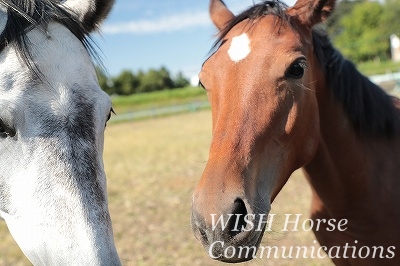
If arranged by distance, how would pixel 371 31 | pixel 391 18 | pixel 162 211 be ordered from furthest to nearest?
pixel 371 31 → pixel 391 18 → pixel 162 211

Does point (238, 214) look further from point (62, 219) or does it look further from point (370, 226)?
point (370, 226)

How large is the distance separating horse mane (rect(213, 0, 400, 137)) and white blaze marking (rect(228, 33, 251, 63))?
0.69 meters

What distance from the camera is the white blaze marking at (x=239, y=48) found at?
103 inches

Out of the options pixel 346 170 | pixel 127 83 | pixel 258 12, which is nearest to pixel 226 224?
pixel 346 170

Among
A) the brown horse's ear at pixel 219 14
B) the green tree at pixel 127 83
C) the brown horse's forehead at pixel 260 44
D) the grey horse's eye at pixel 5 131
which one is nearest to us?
the grey horse's eye at pixel 5 131

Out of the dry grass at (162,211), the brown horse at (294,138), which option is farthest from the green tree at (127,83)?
the brown horse at (294,138)

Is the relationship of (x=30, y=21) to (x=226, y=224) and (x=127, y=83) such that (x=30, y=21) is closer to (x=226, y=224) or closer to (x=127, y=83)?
(x=226, y=224)

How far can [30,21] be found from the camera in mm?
1988

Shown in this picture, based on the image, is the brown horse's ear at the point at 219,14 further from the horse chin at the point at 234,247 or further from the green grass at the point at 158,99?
the green grass at the point at 158,99

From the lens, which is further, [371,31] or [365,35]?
[371,31]

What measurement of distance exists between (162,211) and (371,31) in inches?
2334

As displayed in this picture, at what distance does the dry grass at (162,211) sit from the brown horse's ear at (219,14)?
1.28m

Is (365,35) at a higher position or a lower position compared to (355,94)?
lower

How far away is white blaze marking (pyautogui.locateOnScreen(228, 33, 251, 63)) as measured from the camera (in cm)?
263
